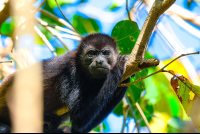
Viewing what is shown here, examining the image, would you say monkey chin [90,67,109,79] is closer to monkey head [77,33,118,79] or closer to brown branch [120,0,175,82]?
A: monkey head [77,33,118,79]

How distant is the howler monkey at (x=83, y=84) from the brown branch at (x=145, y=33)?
3.05 ft

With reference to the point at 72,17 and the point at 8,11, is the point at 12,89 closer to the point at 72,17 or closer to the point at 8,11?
the point at 8,11

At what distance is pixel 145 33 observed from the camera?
9.35 ft

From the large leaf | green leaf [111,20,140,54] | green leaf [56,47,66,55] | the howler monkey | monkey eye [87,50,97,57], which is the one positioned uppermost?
green leaf [111,20,140,54]

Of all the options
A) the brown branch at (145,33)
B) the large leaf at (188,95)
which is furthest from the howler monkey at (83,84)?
the large leaf at (188,95)

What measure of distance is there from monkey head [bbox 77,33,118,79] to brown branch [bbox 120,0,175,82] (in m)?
1.36

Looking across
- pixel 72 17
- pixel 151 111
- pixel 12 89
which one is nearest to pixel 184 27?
pixel 151 111

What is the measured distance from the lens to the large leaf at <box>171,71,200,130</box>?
292cm

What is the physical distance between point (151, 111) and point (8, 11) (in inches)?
187

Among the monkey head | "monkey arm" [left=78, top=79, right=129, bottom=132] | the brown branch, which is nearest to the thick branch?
the monkey head

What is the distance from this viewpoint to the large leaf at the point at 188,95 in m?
2.92

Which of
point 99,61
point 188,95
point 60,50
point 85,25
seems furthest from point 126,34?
point 60,50

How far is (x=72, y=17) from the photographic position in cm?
850

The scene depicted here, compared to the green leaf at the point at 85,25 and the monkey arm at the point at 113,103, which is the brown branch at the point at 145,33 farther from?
the green leaf at the point at 85,25
